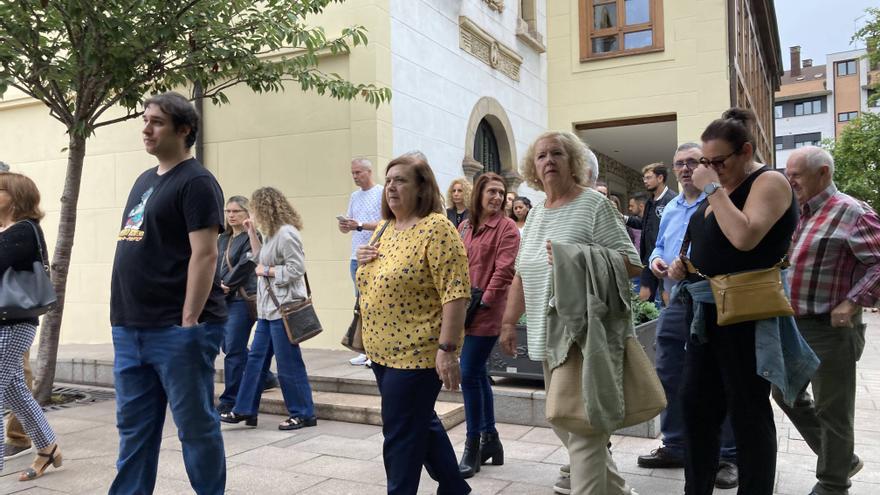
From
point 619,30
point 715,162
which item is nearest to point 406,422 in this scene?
point 715,162

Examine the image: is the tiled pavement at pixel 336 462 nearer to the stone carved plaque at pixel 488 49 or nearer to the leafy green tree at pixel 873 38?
the stone carved plaque at pixel 488 49

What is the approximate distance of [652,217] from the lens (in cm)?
550

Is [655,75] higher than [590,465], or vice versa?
[655,75]

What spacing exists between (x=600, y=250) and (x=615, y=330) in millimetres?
354

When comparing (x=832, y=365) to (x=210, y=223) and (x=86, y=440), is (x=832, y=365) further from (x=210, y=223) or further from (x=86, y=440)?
(x=86, y=440)

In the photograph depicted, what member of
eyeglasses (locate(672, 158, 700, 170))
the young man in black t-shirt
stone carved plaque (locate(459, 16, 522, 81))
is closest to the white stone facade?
stone carved plaque (locate(459, 16, 522, 81))

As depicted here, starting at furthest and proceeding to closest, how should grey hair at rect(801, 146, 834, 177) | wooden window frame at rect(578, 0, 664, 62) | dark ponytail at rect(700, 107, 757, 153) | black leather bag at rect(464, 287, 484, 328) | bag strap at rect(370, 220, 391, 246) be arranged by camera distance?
wooden window frame at rect(578, 0, 664, 62), black leather bag at rect(464, 287, 484, 328), grey hair at rect(801, 146, 834, 177), bag strap at rect(370, 220, 391, 246), dark ponytail at rect(700, 107, 757, 153)

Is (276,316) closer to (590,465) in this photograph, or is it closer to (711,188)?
(590,465)

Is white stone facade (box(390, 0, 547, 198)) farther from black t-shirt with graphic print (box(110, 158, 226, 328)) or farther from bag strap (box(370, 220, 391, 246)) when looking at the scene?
black t-shirt with graphic print (box(110, 158, 226, 328))

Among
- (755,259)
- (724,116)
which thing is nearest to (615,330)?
(755,259)

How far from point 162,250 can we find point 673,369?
3.00m

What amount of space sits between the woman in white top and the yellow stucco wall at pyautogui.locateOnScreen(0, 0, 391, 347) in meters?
4.99

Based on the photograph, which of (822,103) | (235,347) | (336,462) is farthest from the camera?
(822,103)

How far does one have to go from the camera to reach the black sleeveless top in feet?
9.00
